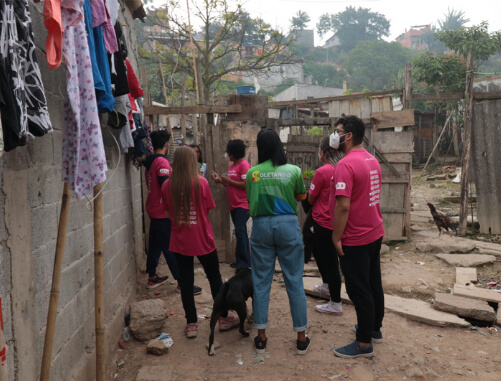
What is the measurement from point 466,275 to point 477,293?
772 millimetres

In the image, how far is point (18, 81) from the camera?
4.94 feet

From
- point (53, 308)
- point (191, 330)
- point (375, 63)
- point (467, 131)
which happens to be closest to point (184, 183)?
point (191, 330)

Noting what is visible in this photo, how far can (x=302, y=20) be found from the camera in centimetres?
6056

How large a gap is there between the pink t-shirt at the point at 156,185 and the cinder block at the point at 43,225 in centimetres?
246

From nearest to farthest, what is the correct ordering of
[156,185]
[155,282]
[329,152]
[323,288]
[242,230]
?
[329,152] → [323,288] → [156,185] → [155,282] → [242,230]

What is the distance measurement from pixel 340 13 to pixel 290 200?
2917 inches

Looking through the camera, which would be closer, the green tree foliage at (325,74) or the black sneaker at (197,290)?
the black sneaker at (197,290)

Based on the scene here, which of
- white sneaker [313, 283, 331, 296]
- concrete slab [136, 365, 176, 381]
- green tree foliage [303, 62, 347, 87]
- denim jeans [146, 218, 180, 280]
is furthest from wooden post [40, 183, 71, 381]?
green tree foliage [303, 62, 347, 87]

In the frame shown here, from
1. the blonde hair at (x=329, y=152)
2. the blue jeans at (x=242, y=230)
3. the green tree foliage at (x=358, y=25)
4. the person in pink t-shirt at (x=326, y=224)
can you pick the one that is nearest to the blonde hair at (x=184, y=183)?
the person in pink t-shirt at (x=326, y=224)

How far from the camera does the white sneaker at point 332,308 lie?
430cm

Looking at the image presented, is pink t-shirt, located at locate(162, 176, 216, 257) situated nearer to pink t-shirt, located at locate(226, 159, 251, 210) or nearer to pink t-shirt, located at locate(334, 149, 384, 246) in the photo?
pink t-shirt, located at locate(334, 149, 384, 246)

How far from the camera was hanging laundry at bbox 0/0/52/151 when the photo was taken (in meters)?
1.45

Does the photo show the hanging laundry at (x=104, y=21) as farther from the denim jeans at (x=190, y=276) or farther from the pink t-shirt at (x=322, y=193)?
the pink t-shirt at (x=322, y=193)

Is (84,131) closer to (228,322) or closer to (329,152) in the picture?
(228,322)
